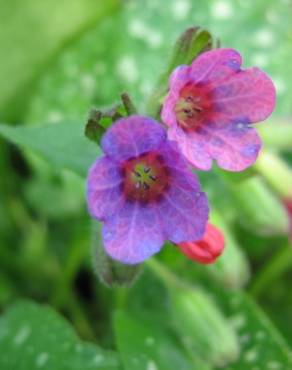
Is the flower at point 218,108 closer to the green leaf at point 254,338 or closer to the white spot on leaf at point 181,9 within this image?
the green leaf at point 254,338

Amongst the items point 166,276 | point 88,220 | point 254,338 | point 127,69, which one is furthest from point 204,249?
point 127,69

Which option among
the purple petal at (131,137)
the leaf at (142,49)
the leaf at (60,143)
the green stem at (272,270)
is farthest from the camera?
the leaf at (142,49)

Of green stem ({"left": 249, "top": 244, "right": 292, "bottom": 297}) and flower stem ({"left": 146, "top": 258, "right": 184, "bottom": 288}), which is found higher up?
flower stem ({"left": 146, "top": 258, "right": 184, "bottom": 288})

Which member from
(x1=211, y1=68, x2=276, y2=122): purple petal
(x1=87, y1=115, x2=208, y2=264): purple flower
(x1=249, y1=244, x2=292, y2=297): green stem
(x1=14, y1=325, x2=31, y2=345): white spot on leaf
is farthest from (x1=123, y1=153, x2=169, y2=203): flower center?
(x1=249, y1=244, x2=292, y2=297): green stem

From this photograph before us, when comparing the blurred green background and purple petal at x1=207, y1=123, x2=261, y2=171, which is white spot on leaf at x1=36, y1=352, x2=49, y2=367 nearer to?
the blurred green background

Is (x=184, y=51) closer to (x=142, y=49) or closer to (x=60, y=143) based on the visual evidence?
(x=60, y=143)

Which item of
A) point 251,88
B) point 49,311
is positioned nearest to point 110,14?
point 49,311

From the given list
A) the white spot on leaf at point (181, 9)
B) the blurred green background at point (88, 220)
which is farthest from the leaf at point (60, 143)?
the white spot on leaf at point (181, 9)
